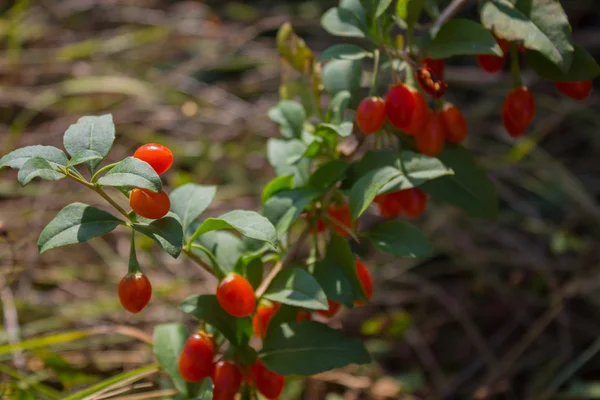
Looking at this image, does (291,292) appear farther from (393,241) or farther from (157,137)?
(157,137)

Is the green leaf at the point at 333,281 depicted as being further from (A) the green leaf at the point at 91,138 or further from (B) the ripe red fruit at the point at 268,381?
(A) the green leaf at the point at 91,138

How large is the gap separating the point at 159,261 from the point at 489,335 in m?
1.15

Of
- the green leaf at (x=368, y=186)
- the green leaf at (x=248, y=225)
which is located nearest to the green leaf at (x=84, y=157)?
the green leaf at (x=248, y=225)

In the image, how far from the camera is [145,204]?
841 millimetres

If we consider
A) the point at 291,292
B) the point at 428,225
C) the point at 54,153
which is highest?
the point at 54,153

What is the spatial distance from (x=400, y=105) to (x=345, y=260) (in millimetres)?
282

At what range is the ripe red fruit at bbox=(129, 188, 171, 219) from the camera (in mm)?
842

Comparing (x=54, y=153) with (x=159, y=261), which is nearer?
(x=54, y=153)

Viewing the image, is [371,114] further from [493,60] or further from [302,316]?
[302,316]

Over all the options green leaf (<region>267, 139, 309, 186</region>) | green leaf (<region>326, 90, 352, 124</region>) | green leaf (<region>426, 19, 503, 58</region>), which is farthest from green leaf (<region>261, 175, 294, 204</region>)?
green leaf (<region>426, 19, 503, 58</region>)

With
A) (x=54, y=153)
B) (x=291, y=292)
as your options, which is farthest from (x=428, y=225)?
(x=54, y=153)

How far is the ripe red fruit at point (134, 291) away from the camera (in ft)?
3.04

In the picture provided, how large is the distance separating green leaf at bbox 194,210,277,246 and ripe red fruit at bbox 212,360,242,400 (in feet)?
0.81

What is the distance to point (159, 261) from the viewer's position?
86.7 inches
